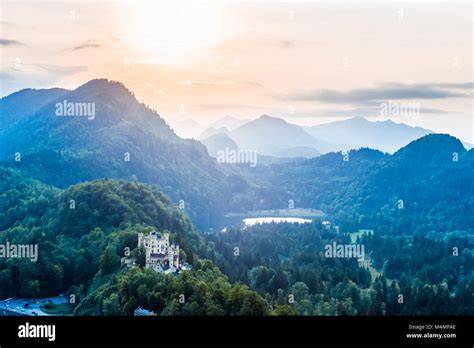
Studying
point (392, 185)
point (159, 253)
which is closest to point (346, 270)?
point (159, 253)

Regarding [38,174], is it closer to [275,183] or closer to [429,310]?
[275,183]

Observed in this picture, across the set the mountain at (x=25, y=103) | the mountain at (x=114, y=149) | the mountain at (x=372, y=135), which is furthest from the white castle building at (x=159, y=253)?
the mountain at (x=25, y=103)

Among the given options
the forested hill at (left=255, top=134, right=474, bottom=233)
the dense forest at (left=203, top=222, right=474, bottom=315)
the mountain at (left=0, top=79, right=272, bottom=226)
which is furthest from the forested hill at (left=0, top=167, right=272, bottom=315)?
the forested hill at (left=255, top=134, right=474, bottom=233)

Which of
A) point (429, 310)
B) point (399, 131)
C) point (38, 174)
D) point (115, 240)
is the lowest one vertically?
point (429, 310)

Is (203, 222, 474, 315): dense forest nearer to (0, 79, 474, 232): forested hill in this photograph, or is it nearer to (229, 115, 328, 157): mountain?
(0, 79, 474, 232): forested hill

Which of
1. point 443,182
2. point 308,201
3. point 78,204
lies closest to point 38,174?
point 78,204
